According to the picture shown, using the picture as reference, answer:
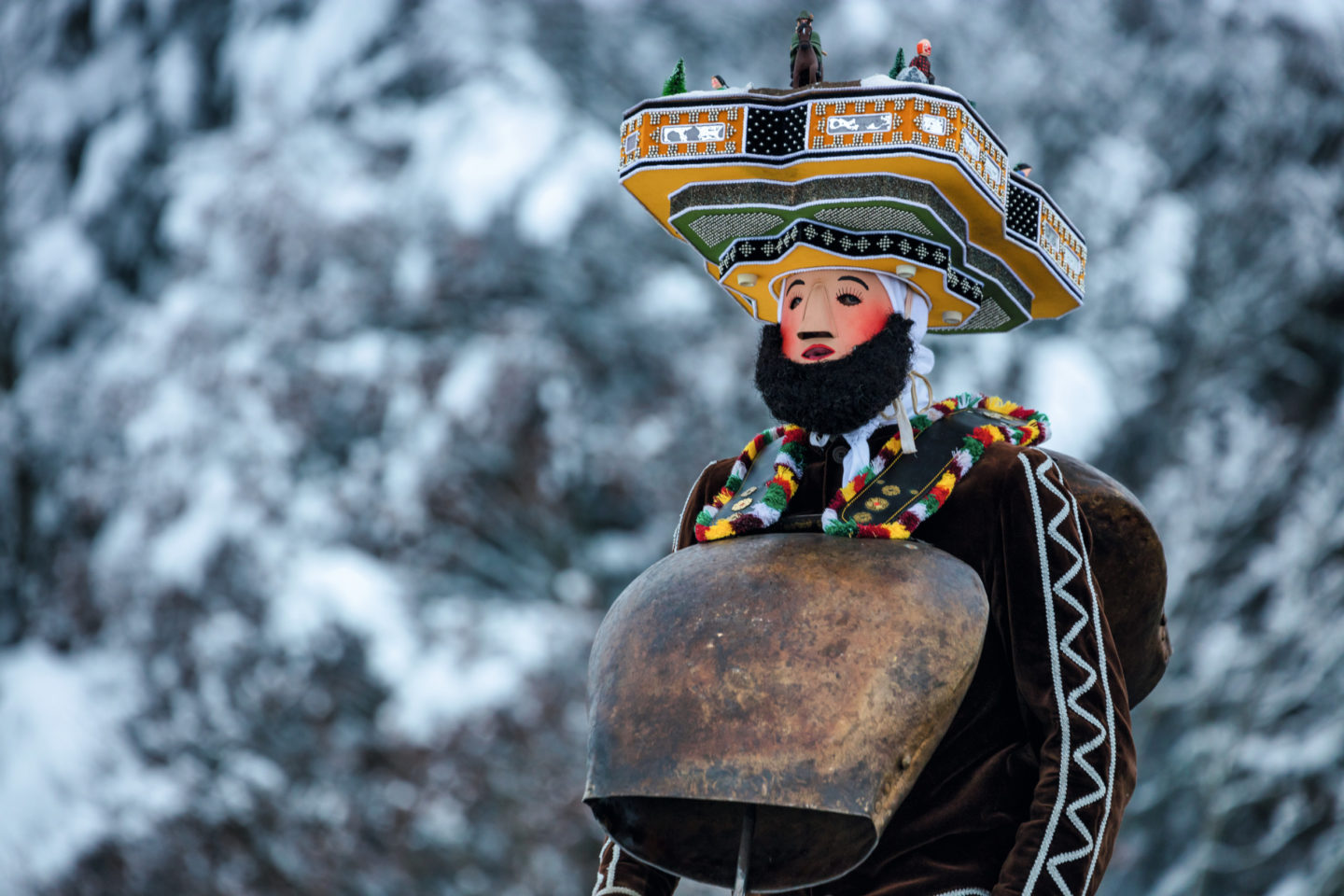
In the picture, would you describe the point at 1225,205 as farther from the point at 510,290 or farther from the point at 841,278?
the point at 841,278

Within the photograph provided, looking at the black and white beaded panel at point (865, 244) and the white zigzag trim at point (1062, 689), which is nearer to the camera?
the white zigzag trim at point (1062, 689)

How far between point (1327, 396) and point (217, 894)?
241 inches

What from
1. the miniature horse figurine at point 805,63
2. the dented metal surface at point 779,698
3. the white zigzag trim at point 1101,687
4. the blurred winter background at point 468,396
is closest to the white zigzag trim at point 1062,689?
the white zigzag trim at point 1101,687

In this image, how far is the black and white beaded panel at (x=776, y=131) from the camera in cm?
181

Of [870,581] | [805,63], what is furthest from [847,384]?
[805,63]

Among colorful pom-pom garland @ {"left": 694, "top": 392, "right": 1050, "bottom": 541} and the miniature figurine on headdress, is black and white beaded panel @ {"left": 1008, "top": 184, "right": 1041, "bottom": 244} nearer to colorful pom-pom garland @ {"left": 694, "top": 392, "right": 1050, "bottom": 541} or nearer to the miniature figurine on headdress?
the miniature figurine on headdress

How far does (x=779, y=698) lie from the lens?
1.53 meters

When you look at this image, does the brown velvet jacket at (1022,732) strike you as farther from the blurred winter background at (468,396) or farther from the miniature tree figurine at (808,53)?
the blurred winter background at (468,396)

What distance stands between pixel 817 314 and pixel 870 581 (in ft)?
1.69

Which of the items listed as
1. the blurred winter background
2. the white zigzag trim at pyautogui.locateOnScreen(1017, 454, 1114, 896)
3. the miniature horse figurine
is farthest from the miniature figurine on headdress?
the blurred winter background

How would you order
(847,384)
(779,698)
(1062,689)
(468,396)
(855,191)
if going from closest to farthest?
(779,698) < (1062,689) < (855,191) < (847,384) < (468,396)

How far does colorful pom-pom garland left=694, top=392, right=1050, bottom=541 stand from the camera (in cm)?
178

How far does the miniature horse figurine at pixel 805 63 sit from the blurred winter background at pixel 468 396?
4.37 m

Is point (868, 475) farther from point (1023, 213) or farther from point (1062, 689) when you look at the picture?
point (1023, 213)
